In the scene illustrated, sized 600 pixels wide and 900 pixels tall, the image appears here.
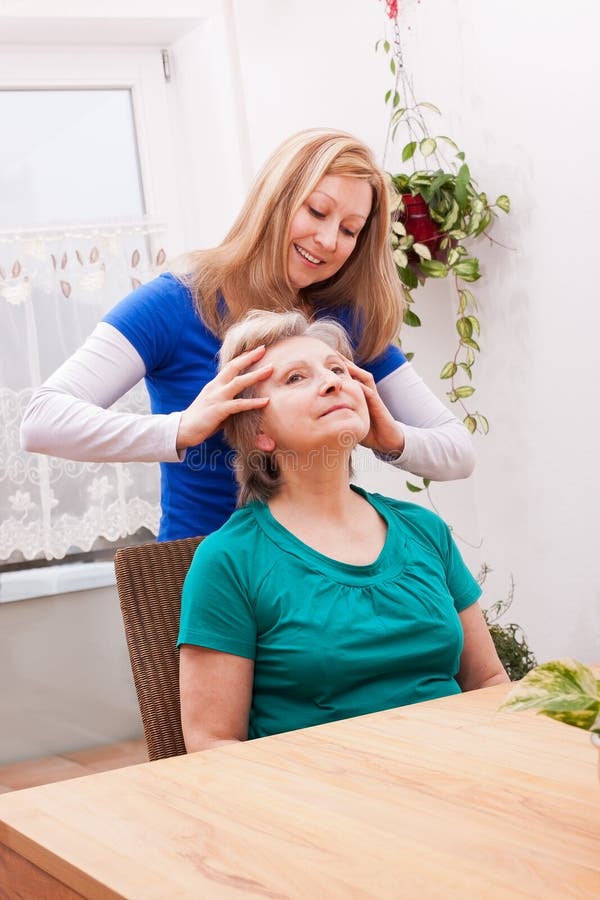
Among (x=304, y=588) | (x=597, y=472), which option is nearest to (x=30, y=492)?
(x=597, y=472)

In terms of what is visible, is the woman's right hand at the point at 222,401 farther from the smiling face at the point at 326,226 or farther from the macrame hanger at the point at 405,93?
the macrame hanger at the point at 405,93

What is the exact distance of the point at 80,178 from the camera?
3.55m

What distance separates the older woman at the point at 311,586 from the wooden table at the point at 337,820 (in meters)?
0.17

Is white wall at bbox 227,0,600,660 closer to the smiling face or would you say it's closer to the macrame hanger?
the macrame hanger

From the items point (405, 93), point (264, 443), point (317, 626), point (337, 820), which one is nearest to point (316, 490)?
point (264, 443)

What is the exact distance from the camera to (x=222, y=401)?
1.54 m

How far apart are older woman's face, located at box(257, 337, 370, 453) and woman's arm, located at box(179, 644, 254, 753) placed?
33cm

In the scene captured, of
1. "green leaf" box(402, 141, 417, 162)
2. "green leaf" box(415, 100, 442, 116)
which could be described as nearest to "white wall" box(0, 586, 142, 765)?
"green leaf" box(402, 141, 417, 162)

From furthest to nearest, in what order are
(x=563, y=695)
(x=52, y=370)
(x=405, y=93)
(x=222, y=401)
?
(x=52, y=370) → (x=405, y=93) → (x=222, y=401) → (x=563, y=695)

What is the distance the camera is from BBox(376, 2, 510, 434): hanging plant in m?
2.91

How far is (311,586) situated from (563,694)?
73 cm

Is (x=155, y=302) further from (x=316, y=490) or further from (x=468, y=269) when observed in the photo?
(x=468, y=269)

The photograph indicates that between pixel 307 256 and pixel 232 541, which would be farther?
pixel 307 256

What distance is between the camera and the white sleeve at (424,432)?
176cm
